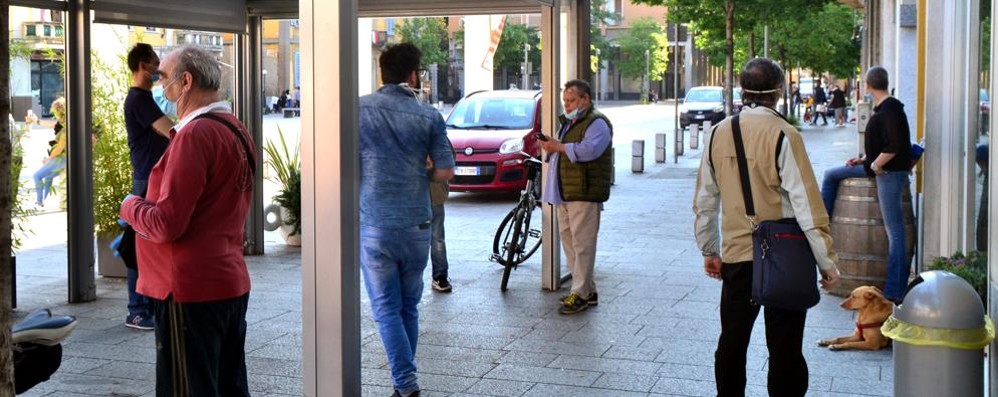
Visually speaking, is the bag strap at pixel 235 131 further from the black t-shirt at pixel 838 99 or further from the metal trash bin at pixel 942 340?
the black t-shirt at pixel 838 99

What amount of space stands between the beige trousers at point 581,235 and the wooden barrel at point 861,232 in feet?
6.42

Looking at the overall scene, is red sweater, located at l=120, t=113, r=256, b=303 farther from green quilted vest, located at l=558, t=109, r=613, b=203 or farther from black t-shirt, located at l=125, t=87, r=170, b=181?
green quilted vest, located at l=558, t=109, r=613, b=203

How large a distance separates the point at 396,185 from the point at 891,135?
177 inches

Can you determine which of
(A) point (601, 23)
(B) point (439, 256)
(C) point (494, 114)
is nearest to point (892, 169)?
(B) point (439, 256)

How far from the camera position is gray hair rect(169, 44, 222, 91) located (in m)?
4.52

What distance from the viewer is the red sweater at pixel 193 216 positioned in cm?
430

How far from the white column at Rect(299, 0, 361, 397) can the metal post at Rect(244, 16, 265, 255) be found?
6.94m

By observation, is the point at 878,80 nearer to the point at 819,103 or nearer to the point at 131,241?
the point at 131,241

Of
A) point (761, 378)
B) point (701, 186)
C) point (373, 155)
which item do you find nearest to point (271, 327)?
point (373, 155)

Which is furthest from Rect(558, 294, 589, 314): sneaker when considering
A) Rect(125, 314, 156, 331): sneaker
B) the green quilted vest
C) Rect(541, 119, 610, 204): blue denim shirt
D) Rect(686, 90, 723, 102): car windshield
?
Rect(686, 90, 723, 102): car windshield

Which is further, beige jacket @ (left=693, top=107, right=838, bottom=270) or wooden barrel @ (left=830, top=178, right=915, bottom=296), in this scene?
wooden barrel @ (left=830, top=178, right=915, bottom=296)

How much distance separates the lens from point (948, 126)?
29.0 ft

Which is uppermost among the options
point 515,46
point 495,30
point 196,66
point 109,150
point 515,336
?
point 515,46

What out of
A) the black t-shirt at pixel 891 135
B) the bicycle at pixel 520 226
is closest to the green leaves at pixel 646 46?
the bicycle at pixel 520 226
